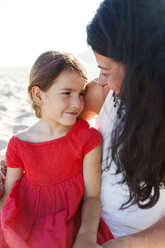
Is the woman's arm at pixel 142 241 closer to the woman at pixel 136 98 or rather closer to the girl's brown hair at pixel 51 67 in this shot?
the woman at pixel 136 98

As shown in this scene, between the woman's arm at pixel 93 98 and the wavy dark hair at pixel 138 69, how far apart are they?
1.49 feet

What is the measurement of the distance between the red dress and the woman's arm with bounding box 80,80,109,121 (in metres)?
0.10

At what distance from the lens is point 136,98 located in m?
1.13

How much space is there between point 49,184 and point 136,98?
0.74 metres

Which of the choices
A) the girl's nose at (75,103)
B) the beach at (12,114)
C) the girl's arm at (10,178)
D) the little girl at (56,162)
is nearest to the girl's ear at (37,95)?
the little girl at (56,162)

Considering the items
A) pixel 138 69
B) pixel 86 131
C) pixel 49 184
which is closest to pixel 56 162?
pixel 49 184

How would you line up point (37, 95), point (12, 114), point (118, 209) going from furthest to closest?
point (12, 114)
point (37, 95)
point (118, 209)

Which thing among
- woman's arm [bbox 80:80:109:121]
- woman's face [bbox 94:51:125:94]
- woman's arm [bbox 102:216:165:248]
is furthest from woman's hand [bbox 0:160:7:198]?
woman's face [bbox 94:51:125:94]

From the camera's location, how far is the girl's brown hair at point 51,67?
60.5 inches

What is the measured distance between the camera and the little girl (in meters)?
1.47

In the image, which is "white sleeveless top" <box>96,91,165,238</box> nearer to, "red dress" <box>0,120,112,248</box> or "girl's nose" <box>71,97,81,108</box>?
"red dress" <box>0,120,112,248</box>

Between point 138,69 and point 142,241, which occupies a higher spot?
point 138,69

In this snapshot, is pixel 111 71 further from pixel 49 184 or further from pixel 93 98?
pixel 49 184

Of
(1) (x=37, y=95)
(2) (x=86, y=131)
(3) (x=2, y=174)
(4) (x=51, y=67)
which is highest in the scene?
(4) (x=51, y=67)
